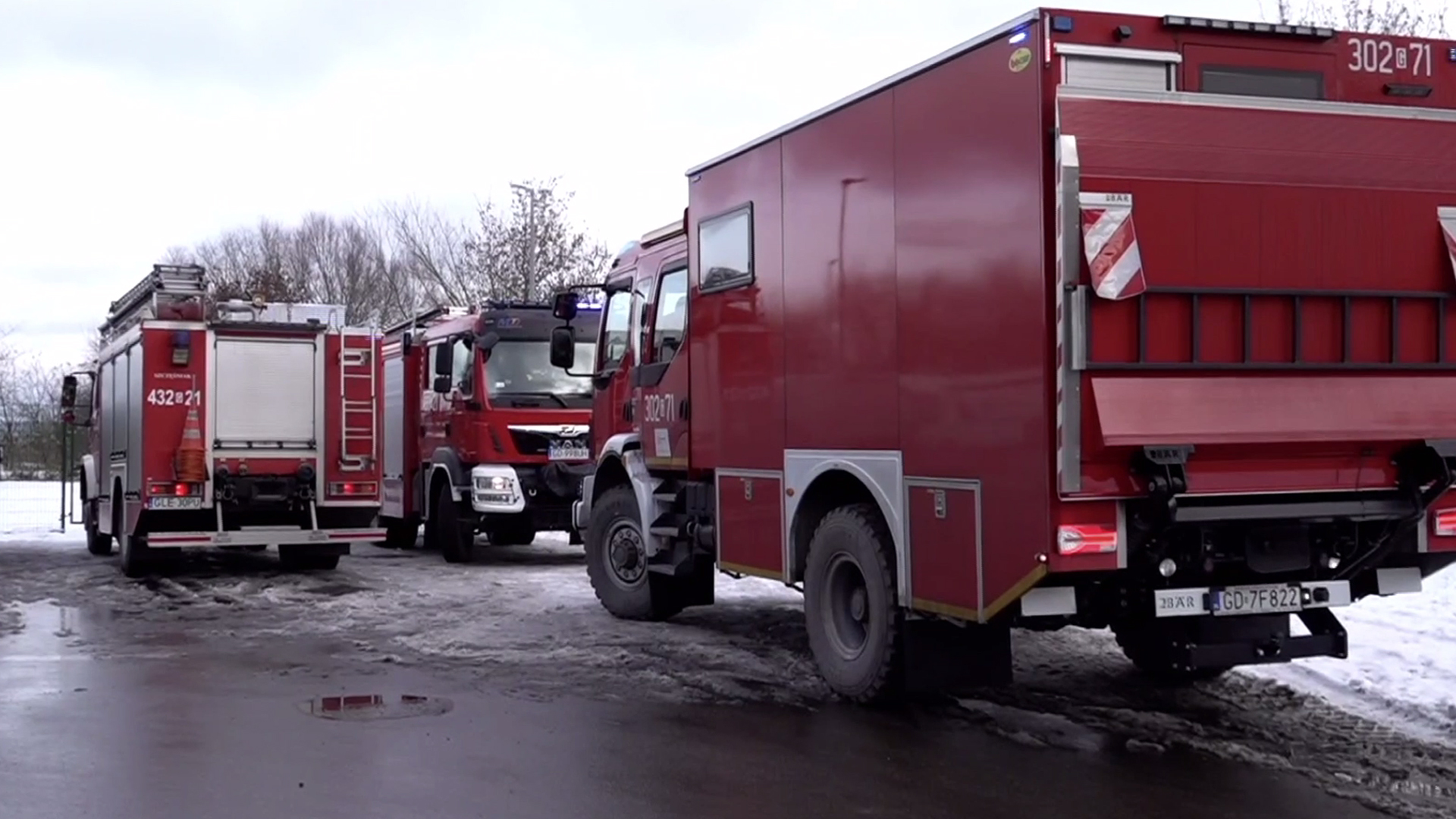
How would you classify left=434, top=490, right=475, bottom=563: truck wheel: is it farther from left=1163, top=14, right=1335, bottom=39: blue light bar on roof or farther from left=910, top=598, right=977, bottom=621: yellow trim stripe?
left=1163, top=14, right=1335, bottom=39: blue light bar on roof

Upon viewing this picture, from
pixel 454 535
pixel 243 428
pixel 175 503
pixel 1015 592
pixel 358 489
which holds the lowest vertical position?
pixel 454 535

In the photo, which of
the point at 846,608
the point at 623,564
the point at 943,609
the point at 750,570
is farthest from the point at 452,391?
the point at 943,609

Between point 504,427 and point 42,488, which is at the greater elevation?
point 504,427

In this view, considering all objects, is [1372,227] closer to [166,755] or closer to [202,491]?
[166,755]

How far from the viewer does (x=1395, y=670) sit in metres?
8.87

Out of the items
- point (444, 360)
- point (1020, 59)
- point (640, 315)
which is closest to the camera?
point (1020, 59)

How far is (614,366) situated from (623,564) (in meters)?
1.66

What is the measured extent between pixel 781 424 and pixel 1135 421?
9.50 ft

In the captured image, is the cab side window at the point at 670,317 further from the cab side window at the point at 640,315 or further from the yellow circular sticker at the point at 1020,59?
the yellow circular sticker at the point at 1020,59

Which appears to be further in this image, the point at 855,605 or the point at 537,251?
the point at 537,251

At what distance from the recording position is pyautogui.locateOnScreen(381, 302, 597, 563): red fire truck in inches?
683

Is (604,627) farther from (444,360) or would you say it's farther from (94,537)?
(94,537)

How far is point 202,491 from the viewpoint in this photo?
50.9 feet

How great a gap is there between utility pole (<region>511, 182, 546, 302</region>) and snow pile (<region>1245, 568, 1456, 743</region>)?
26922mm
